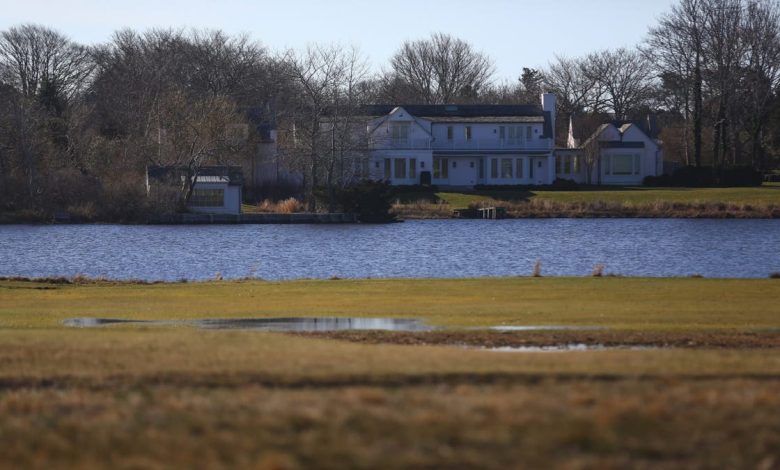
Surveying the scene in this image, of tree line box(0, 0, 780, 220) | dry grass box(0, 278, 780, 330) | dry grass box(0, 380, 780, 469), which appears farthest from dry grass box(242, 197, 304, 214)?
dry grass box(0, 380, 780, 469)

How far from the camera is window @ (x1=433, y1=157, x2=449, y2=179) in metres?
101

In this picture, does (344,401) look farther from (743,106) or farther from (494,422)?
(743,106)

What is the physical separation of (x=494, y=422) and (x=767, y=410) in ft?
9.41

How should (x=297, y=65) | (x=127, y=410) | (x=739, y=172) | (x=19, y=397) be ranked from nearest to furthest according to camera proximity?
(x=127, y=410)
(x=19, y=397)
(x=297, y=65)
(x=739, y=172)

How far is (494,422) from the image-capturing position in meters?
10.8

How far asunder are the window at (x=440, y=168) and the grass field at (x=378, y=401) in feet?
253

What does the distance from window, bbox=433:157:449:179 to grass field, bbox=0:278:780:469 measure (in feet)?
253

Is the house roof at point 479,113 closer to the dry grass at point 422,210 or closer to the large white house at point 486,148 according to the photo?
the large white house at point 486,148

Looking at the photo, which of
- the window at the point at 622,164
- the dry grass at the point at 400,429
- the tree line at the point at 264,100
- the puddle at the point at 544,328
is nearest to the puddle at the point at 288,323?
the puddle at the point at 544,328

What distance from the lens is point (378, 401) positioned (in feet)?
39.3

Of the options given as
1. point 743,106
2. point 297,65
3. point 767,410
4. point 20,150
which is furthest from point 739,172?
point 767,410

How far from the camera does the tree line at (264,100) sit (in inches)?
3285

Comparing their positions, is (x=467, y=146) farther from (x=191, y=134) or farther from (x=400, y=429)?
(x=400, y=429)

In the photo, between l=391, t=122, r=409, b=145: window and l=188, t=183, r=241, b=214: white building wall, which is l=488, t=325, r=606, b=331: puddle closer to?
l=188, t=183, r=241, b=214: white building wall
